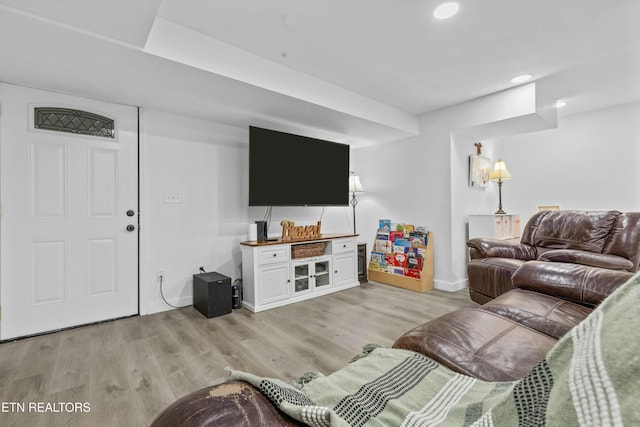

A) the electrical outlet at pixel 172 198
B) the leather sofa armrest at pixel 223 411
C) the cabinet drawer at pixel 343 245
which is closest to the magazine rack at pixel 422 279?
the cabinet drawer at pixel 343 245

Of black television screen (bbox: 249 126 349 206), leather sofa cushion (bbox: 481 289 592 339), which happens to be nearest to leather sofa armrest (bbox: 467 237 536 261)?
leather sofa cushion (bbox: 481 289 592 339)

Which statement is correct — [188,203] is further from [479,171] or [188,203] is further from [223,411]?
[479,171]

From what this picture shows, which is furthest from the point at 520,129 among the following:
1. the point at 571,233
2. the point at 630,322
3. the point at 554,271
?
the point at 630,322

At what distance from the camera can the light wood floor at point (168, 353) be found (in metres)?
1.66

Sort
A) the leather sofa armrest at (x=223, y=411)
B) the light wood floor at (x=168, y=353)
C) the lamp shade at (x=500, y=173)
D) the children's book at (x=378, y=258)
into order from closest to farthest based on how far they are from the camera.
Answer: the leather sofa armrest at (x=223, y=411), the light wood floor at (x=168, y=353), the lamp shade at (x=500, y=173), the children's book at (x=378, y=258)

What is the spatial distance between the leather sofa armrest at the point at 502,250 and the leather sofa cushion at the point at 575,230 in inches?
7.1

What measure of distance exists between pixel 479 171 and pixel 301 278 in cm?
287

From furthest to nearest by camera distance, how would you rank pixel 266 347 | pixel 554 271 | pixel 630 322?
1. pixel 266 347
2. pixel 554 271
3. pixel 630 322

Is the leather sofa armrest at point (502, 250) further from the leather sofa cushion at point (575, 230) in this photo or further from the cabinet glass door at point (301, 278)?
the cabinet glass door at point (301, 278)

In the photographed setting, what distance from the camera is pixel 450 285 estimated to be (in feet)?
12.4

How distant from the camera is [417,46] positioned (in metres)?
2.39

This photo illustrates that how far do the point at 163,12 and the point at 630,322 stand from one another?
253 cm

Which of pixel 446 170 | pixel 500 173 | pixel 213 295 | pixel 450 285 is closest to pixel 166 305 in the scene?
pixel 213 295

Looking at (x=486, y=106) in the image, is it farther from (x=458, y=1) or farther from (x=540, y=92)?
(x=458, y=1)
